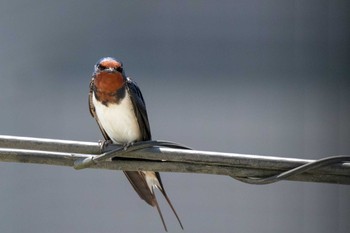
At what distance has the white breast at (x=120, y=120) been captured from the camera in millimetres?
4715

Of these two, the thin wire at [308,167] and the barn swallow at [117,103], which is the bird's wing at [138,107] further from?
the thin wire at [308,167]

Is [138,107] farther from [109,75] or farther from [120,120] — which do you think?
[109,75]

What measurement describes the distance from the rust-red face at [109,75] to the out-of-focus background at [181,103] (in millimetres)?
3286

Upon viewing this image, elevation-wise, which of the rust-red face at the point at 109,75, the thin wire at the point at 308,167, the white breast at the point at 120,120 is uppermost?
the rust-red face at the point at 109,75

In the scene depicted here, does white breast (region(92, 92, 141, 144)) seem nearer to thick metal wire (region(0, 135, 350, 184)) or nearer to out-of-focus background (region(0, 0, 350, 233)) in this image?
thick metal wire (region(0, 135, 350, 184))

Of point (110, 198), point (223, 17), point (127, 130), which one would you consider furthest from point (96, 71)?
point (223, 17)

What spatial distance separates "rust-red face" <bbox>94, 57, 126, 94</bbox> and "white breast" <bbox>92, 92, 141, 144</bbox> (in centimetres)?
9

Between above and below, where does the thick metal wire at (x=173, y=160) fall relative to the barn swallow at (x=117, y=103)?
below

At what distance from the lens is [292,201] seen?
8297 millimetres

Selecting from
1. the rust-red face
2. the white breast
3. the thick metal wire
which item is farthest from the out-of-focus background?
the thick metal wire

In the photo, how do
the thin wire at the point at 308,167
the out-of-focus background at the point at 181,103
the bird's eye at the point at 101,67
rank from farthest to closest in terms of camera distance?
the out-of-focus background at the point at 181,103
the bird's eye at the point at 101,67
the thin wire at the point at 308,167

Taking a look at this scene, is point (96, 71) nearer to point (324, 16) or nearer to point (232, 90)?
point (232, 90)

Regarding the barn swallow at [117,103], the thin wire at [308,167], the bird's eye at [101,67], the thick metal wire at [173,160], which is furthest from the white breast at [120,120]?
the thin wire at [308,167]

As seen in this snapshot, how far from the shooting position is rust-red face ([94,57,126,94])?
458 centimetres
